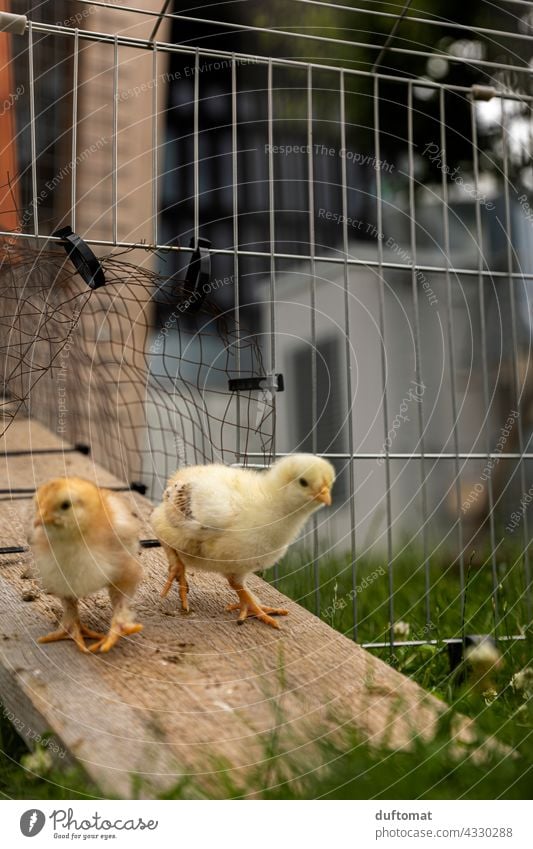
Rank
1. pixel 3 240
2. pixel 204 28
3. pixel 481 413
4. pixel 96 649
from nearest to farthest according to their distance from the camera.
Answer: pixel 96 649 < pixel 3 240 < pixel 481 413 < pixel 204 28

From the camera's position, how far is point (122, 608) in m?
0.82

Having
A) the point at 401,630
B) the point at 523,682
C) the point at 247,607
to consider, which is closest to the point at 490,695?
the point at 523,682

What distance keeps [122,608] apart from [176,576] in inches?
5.1

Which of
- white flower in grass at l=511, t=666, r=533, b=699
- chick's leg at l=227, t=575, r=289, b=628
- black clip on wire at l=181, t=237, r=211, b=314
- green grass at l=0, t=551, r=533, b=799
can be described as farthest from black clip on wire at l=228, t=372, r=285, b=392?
white flower in grass at l=511, t=666, r=533, b=699

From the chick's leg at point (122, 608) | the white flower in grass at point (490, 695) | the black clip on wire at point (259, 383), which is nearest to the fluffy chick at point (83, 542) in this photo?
the chick's leg at point (122, 608)

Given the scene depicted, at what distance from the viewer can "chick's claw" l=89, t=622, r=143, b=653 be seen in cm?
82

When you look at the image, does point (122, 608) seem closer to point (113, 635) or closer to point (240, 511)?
point (113, 635)

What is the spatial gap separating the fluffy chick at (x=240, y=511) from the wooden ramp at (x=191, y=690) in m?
0.08

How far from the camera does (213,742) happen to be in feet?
2.44

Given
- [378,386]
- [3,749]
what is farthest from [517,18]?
[3,749]

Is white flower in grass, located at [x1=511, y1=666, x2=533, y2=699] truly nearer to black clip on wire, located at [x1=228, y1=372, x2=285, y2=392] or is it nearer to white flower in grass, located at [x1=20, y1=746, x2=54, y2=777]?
black clip on wire, located at [x1=228, y1=372, x2=285, y2=392]
